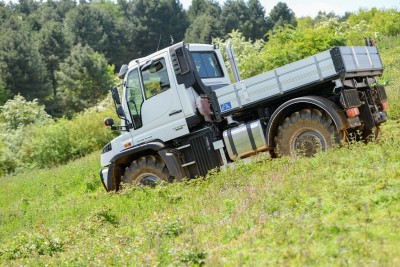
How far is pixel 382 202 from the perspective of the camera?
6.93 meters

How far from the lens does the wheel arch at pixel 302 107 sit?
1127 cm

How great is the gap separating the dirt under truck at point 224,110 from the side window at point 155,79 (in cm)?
2

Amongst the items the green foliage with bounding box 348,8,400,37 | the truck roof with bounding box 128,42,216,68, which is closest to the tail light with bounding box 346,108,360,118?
the truck roof with bounding box 128,42,216,68

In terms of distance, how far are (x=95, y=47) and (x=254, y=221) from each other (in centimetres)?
8111

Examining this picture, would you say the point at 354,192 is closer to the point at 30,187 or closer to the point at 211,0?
the point at 30,187

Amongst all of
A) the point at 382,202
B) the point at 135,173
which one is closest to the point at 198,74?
the point at 135,173

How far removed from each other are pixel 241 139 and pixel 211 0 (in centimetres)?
9770

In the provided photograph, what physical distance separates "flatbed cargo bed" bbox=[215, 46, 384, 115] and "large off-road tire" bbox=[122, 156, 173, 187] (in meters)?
2.02

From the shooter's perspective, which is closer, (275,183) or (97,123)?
(275,183)

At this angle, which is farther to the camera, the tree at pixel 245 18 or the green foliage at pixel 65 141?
A: the tree at pixel 245 18

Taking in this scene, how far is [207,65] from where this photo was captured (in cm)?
1398

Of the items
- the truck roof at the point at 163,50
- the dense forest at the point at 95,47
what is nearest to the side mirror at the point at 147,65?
the truck roof at the point at 163,50

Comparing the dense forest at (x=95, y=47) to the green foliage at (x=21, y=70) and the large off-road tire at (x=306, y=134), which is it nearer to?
the green foliage at (x=21, y=70)

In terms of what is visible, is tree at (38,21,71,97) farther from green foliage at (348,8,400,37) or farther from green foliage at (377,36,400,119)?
green foliage at (377,36,400,119)
